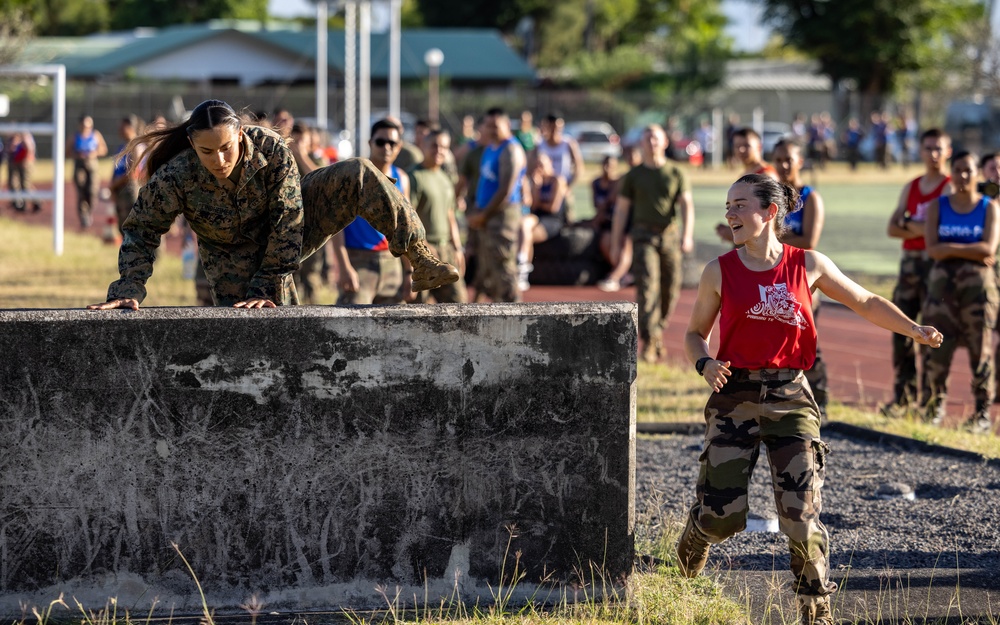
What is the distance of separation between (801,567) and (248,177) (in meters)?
2.68

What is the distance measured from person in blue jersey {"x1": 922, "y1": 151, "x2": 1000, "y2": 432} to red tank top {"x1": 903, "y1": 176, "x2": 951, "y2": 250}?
0.91 feet

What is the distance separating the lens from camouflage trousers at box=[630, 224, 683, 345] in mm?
11492

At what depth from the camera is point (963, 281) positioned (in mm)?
9094

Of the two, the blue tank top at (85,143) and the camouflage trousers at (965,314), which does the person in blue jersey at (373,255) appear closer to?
the camouflage trousers at (965,314)

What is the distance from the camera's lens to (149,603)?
15.9 ft

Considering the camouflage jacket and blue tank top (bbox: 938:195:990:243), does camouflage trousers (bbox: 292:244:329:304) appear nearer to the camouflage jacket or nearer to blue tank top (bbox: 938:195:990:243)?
blue tank top (bbox: 938:195:990:243)

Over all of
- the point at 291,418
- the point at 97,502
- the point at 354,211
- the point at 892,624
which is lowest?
the point at 892,624

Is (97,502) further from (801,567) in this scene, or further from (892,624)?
(892,624)

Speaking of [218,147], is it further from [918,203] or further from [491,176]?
[491,176]

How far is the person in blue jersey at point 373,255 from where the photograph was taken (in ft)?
29.1

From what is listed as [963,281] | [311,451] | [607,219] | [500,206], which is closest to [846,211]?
[607,219]

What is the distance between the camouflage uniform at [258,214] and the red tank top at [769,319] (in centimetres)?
150

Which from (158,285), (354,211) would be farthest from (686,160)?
(354,211)

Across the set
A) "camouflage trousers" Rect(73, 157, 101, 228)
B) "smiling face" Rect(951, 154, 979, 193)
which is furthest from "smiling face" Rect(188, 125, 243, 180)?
"camouflage trousers" Rect(73, 157, 101, 228)
